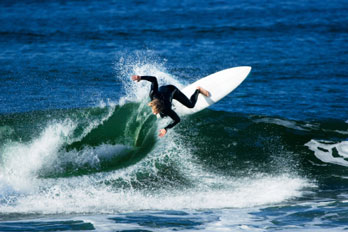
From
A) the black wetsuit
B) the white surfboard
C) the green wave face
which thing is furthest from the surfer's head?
the white surfboard

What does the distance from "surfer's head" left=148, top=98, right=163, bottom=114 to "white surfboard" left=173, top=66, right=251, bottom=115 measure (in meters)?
2.19

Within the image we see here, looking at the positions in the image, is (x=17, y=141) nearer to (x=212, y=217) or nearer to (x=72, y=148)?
(x=72, y=148)

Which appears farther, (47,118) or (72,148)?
(47,118)

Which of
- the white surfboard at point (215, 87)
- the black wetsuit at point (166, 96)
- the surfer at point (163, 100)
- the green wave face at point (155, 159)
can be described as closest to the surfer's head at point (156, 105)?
the surfer at point (163, 100)

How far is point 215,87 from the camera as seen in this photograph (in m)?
Answer: 12.1

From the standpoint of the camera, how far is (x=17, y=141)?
12078 millimetres

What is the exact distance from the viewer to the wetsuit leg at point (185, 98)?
10.9 m

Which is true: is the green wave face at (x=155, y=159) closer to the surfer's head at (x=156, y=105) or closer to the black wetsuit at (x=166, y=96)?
the black wetsuit at (x=166, y=96)

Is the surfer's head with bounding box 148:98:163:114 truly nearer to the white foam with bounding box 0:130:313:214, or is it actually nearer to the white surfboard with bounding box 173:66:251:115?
the white foam with bounding box 0:130:313:214

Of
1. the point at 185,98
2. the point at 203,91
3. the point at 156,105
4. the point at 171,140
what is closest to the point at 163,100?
the point at 156,105

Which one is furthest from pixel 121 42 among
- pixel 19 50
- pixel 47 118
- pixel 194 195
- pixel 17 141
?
pixel 194 195

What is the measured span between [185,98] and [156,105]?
1.37m

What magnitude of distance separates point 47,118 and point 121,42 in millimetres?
10940

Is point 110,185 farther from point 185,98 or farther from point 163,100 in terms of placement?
point 185,98
